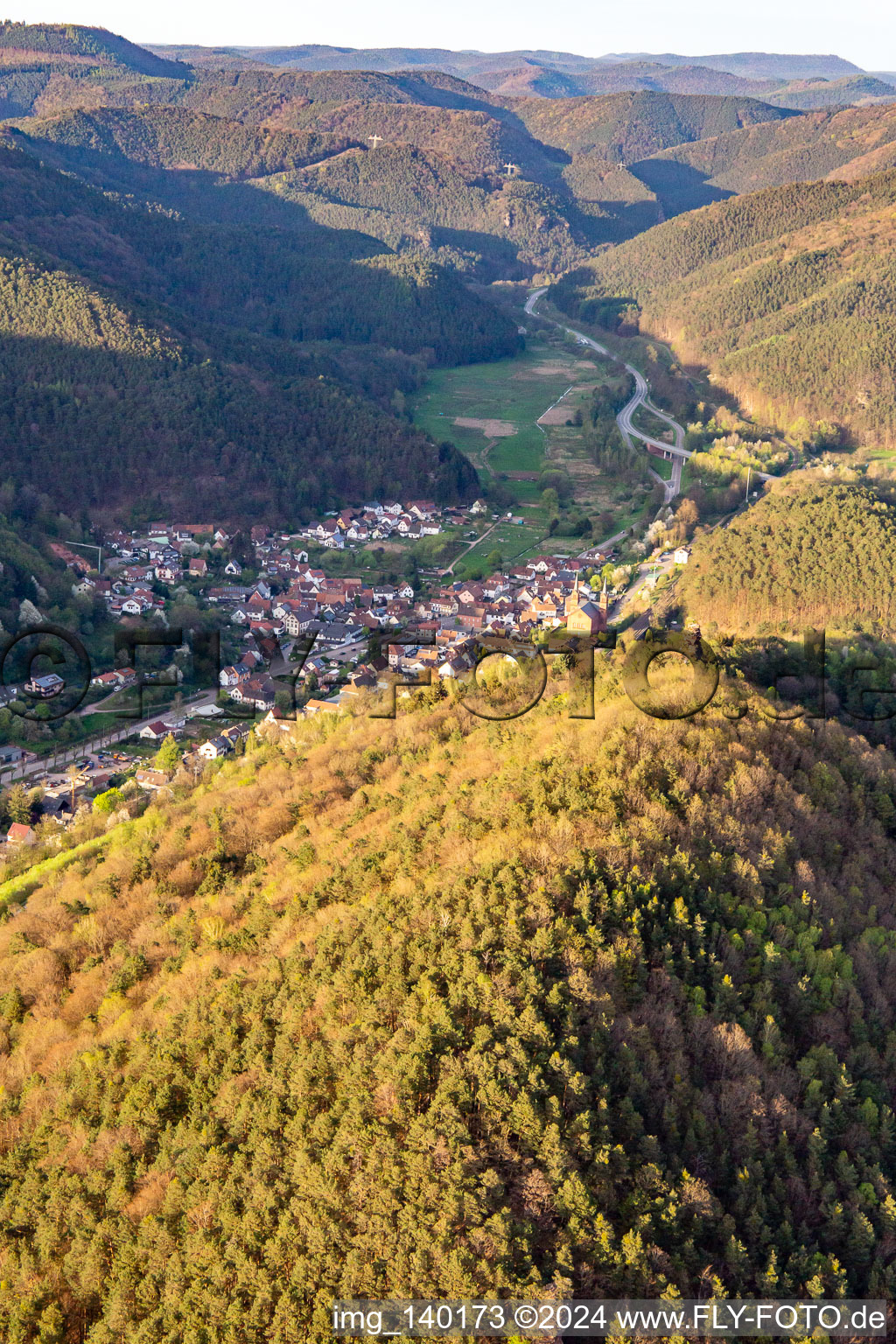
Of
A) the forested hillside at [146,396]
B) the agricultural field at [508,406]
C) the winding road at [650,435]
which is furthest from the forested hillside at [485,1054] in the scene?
the agricultural field at [508,406]

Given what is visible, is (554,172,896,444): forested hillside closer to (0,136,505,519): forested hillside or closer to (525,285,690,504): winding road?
(525,285,690,504): winding road

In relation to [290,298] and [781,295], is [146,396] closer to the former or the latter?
[290,298]

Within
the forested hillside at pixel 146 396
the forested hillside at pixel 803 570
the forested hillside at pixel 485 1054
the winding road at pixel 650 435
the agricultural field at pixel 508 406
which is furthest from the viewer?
the agricultural field at pixel 508 406

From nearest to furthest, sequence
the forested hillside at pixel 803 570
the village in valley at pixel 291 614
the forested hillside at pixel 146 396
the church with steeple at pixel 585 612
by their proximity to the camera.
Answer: the village in valley at pixel 291 614
the church with steeple at pixel 585 612
the forested hillside at pixel 803 570
the forested hillside at pixel 146 396

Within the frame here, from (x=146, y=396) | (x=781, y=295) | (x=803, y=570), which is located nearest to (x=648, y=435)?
(x=781, y=295)

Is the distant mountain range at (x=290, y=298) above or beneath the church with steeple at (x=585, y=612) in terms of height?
above

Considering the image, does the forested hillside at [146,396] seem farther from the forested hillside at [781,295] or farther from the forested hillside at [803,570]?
the forested hillside at [781,295]

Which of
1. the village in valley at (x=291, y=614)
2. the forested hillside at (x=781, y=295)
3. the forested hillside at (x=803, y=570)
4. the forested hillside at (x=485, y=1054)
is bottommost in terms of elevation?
Result: the village in valley at (x=291, y=614)

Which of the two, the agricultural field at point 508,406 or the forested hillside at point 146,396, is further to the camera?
the agricultural field at point 508,406
